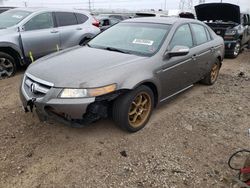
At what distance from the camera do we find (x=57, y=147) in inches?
138

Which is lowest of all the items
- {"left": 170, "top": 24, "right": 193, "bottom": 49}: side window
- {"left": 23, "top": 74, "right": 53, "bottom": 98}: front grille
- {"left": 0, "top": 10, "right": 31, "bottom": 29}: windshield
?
{"left": 23, "top": 74, "right": 53, "bottom": 98}: front grille

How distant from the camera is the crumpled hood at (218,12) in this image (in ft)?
30.6

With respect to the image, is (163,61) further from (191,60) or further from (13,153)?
(13,153)

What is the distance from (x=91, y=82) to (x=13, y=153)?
1354mm

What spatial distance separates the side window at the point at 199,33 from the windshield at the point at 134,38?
0.95 m

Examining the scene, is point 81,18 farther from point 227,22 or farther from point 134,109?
point 227,22

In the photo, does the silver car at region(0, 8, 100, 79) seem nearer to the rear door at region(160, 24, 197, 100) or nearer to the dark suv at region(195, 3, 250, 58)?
the rear door at region(160, 24, 197, 100)

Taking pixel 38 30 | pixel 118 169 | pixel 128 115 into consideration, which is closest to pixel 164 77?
pixel 128 115

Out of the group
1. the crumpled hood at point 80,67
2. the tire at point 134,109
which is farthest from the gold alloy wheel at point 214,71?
the crumpled hood at point 80,67

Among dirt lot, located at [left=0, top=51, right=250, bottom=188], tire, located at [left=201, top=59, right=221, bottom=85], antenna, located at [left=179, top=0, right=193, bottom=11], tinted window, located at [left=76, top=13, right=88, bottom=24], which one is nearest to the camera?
dirt lot, located at [left=0, top=51, right=250, bottom=188]

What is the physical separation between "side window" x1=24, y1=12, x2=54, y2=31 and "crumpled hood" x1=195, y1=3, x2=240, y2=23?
19.0 ft

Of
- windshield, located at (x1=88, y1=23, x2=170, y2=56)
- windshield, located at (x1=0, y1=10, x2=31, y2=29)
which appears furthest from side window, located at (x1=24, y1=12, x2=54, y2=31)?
windshield, located at (x1=88, y1=23, x2=170, y2=56)

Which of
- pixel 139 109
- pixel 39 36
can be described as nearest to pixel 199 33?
pixel 139 109

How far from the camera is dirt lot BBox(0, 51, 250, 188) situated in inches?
118
